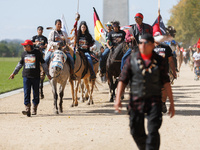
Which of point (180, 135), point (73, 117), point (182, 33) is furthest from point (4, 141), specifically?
point (182, 33)

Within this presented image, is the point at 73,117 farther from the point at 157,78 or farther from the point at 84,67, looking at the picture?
the point at 157,78

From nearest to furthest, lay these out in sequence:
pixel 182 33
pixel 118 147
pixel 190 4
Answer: pixel 118 147, pixel 190 4, pixel 182 33

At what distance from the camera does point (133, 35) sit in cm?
1097

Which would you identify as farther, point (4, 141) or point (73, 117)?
point (73, 117)

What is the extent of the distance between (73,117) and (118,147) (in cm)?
346

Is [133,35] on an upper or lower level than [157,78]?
upper

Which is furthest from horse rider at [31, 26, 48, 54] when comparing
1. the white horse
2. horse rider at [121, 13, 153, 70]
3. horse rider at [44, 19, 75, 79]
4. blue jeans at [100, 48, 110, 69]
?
horse rider at [121, 13, 153, 70]

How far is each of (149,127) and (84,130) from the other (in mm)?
3280

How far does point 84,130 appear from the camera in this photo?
829 cm

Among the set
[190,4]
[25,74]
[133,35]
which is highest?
[190,4]

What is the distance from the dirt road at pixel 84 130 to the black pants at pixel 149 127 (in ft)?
4.51

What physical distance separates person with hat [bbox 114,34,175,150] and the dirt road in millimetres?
1512

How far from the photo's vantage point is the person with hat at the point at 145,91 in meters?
5.21

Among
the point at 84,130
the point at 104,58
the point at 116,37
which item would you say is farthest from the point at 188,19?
the point at 84,130
